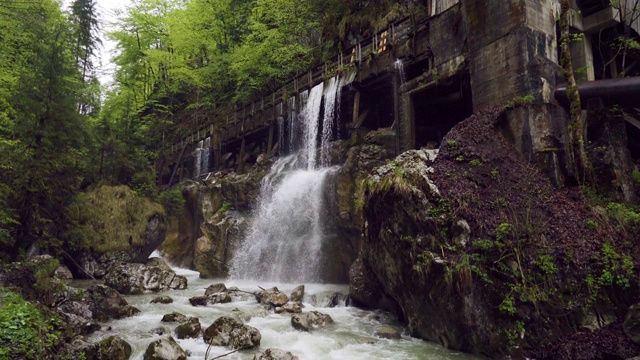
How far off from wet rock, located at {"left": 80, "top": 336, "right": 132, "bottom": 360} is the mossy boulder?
31.7 feet

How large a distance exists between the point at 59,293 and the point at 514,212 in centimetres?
1093

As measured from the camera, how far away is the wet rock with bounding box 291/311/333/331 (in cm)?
960

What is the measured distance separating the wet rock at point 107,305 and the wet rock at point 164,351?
3493 mm

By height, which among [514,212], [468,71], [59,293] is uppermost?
[468,71]

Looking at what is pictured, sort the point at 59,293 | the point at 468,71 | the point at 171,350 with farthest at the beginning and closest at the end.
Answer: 1. the point at 468,71
2. the point at 59,293
3. the point at 171,350

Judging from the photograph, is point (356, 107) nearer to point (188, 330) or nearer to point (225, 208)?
point (225, 208)

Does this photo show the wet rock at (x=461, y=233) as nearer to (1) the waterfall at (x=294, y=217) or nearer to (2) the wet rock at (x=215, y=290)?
(1) the waterfall at (x=294, y=217)

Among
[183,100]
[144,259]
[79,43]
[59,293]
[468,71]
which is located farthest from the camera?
[183,100]

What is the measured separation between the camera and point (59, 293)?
989cm

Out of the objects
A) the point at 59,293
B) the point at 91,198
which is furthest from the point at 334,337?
the point at 91,198

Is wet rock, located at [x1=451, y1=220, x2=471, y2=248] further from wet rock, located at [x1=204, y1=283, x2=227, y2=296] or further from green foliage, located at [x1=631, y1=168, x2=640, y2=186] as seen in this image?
wet rock, located at [x1=204, y1=283, x2=227, y2=296]

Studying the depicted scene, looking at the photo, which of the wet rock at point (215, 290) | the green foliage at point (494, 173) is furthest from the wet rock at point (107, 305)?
the green foliage at point (494, 173)

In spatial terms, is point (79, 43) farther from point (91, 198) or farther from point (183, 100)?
point (91, 198)

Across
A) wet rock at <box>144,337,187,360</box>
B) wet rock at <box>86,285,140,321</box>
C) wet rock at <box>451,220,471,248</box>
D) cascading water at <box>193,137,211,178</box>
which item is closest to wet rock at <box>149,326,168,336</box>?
wet rock at <box>144,337,187,360</box>
